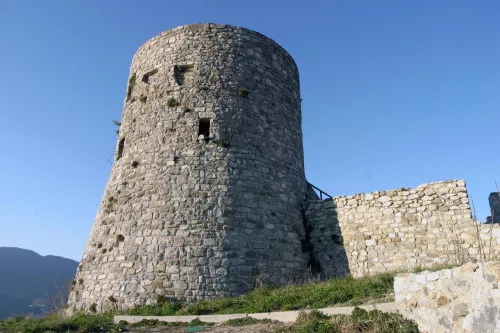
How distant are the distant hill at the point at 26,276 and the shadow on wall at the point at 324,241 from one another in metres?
80.2

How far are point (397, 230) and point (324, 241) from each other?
7.33ft

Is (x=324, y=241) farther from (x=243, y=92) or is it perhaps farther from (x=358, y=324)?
(x=358, y=324)

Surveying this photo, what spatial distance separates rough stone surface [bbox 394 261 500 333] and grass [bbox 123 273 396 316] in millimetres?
1507

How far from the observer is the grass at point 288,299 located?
7.87m

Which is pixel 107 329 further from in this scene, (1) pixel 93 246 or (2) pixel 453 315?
(2) pixel 453 315

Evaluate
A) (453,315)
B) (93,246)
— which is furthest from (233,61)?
(453,315)

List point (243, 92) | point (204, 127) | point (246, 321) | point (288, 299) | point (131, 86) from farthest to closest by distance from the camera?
1. point (131, 86)
2. point (243, 92)
3. point (204, 127)
4. point (288, 299)
5. point (246, 321)

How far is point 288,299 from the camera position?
8.55 meters

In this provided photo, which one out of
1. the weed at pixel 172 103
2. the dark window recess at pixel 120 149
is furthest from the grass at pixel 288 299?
the weed at pixel 172 103

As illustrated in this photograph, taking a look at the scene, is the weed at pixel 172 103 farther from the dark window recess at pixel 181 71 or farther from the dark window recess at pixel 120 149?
the dark window recess at pixel 120 149

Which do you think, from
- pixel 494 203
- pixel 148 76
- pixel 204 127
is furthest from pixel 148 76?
pixel 494 203

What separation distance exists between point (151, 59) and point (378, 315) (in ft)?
36.5

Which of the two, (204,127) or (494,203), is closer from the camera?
(204,127)

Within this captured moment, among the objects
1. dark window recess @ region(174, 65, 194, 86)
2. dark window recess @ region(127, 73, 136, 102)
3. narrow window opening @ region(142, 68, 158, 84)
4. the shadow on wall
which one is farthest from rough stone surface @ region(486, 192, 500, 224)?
dark window recess @ region(127, 73, 136, 102)
